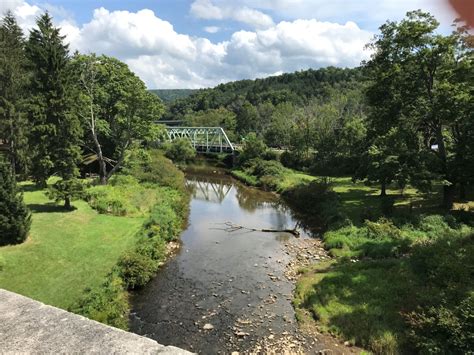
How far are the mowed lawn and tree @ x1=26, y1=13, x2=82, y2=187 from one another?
3143 mm

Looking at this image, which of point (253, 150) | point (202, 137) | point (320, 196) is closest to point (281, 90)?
point (202, 137)

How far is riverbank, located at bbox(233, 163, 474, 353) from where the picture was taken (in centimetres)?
1142

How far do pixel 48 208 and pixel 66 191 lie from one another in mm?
1913

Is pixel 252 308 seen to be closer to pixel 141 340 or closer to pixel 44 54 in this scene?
pixel 141 340

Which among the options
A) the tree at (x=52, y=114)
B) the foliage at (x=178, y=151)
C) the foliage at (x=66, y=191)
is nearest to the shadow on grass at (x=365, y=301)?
the foliage at (x=66, y=191)

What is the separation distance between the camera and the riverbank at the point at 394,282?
A: 11.4 meters

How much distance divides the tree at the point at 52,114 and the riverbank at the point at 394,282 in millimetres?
16621

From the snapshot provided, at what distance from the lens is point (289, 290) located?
16188mm

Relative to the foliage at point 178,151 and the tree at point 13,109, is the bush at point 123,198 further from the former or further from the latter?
the foliage at point 178,151

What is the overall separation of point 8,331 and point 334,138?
48915mm

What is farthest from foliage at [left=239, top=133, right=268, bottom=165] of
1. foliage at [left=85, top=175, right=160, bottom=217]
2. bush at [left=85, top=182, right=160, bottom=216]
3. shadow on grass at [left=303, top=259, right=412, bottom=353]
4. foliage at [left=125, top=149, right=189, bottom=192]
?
shadow on grass at [left=303, top=259, right=412, bottom=353]

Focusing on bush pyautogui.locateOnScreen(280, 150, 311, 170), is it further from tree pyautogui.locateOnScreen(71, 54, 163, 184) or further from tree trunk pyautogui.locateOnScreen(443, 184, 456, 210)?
tree trunk pyautogui.locateOnScreen(443, 184, 456, 210)

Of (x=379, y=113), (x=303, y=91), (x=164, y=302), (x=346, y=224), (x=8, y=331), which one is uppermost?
(x=303, y=91)

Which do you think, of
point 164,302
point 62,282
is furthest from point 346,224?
point 62,282
